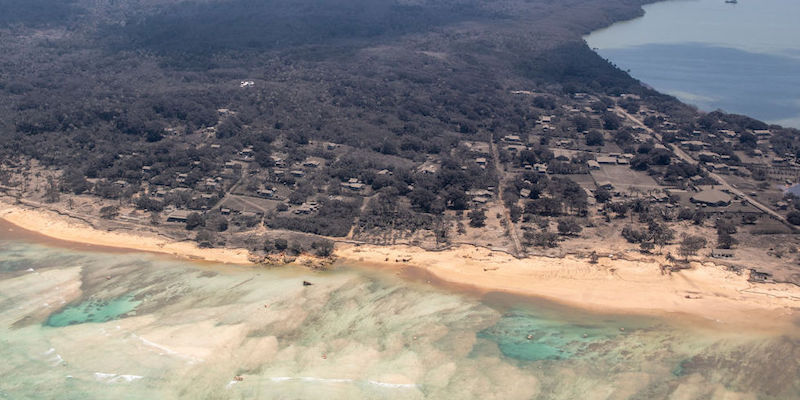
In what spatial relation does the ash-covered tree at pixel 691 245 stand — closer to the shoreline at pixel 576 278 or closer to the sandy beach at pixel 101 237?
the shoreline at pixel 576 278

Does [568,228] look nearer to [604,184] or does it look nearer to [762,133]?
[604,184]

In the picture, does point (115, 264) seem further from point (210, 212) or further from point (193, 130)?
point (193, 130)

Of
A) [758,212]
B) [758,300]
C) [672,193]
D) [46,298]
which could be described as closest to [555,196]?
[672,193]

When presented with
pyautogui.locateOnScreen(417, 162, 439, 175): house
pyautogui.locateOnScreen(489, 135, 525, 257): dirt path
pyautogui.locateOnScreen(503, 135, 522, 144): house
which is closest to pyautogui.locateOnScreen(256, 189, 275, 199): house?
pyautogui.locateOnScreen(417, 162, 439, 175): house

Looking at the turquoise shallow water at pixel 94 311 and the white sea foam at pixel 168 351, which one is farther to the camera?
the turquoise shallow water at pixel 94 311

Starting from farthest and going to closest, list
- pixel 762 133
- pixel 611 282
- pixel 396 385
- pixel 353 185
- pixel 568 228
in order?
pixel 762 133 → pixel 353 185 → pixel 568 228 → pixel 611 282 → pixel 396 385

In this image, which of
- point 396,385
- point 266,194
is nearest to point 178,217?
point 266,194

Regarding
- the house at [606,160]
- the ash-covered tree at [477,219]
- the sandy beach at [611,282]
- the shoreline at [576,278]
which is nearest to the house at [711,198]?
the house at [606,160]
